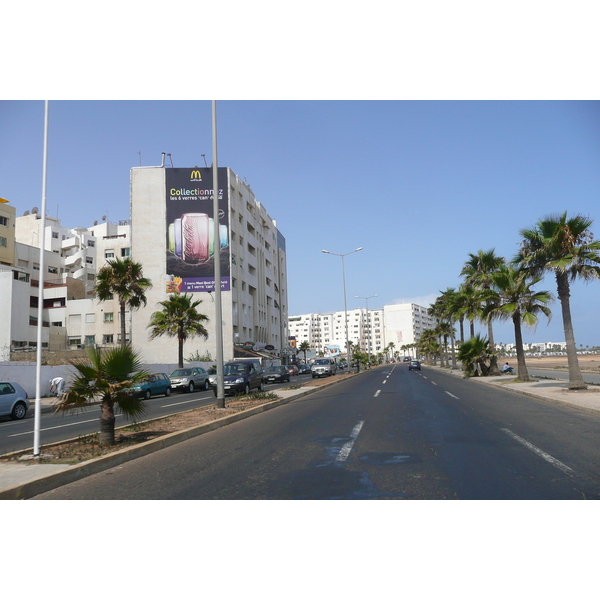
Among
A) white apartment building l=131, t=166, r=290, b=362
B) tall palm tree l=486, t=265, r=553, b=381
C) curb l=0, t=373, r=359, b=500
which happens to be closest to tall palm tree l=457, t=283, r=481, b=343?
tall palm tree l=486, t=265, r=553, b=381

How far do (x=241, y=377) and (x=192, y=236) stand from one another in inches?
1251

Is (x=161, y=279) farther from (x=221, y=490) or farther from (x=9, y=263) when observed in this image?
(x=221, y=490)

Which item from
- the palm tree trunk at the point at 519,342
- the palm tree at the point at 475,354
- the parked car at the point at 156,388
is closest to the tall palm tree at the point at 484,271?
Result: the palm tree at the point at 475,354

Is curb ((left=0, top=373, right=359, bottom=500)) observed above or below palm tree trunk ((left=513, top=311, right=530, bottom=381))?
below

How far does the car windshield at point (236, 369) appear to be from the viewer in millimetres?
26428

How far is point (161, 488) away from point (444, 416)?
8.67 meters

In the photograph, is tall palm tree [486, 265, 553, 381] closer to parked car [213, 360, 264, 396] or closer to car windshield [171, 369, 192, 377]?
parked car [213, 360, 264, 396]

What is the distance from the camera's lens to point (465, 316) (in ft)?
141

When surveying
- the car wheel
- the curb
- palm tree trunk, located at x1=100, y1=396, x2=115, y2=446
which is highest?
palm tree trunk, located at x1=100, y1=396, x2=115, y2=446

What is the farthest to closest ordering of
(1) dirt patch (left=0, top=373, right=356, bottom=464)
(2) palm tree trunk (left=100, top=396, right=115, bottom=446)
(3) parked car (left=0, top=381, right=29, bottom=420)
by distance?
(3) parked car (left=0, top=381, right=29, bottom=420) → (2) palm tree trunk (left=100, top=396, right=115, bottom=446) → (1) dirt patch (left=0, top=373, right=356, bottom=464)

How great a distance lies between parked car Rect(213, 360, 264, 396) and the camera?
25125mm

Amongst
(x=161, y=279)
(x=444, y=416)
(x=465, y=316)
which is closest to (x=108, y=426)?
(x=444, y=416)

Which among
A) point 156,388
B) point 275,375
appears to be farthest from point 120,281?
point 275,375

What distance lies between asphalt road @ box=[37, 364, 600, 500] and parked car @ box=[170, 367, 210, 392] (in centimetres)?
1922
